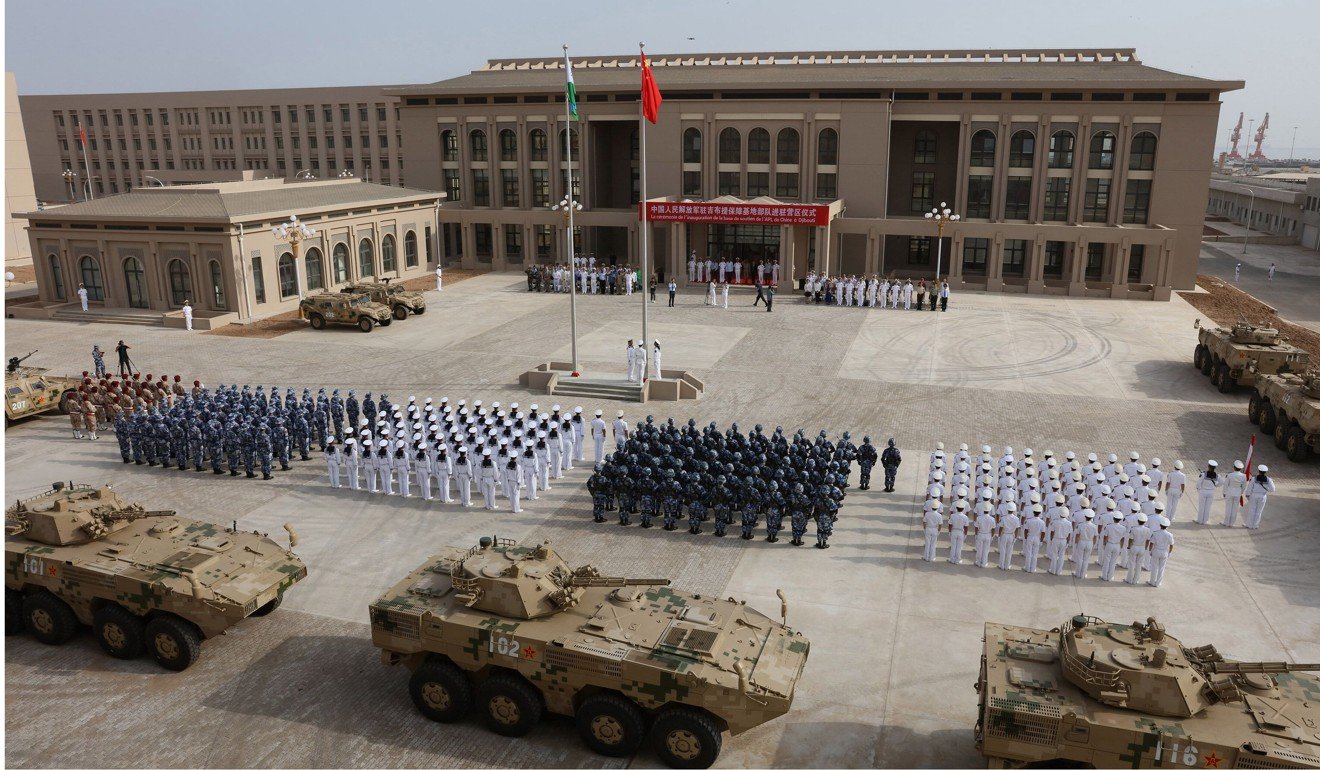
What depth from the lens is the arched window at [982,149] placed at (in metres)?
43.2

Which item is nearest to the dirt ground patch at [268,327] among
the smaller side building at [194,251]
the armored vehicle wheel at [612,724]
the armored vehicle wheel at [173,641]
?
the smaller side building at [194,251]

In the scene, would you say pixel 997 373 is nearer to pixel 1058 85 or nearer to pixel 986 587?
pixel 986 587

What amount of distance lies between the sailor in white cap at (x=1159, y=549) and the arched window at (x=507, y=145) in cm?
4037

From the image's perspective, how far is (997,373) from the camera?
27375 millimetres

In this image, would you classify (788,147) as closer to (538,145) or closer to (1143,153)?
(538,145)

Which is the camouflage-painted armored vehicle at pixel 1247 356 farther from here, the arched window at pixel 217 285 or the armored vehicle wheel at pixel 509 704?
the arched window at pixel 217 285

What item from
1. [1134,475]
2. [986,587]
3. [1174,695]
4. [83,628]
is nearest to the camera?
[1174,695]

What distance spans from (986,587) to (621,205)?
129ft

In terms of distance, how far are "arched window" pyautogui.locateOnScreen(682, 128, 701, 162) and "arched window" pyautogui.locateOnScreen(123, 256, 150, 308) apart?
24571 mm

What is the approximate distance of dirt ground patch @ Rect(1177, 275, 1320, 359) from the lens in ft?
103

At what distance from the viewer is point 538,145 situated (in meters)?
48.4

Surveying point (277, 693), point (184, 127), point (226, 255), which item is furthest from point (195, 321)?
point (184, 127)

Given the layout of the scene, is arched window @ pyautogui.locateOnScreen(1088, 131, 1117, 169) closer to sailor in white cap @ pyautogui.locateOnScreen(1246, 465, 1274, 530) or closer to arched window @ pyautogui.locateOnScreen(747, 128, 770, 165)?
arched window @ pyautogui.locateOnScreen(747, 128, 770, 165)

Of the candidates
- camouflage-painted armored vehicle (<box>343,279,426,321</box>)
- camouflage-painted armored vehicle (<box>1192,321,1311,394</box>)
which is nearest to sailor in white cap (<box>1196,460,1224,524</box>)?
camouflage-painted armored vehicle (<box>1192,321,1311,394</box>)
